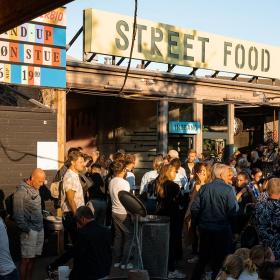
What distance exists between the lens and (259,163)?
61.5ft

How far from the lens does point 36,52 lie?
11930mm

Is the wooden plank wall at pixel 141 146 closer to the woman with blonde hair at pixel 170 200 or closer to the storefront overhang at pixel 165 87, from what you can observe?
the storefront overhang at pixel 165 87

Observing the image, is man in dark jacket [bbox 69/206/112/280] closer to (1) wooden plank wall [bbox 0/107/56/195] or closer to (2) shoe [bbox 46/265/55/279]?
(2) shoe [bbox 46/265/55/279]

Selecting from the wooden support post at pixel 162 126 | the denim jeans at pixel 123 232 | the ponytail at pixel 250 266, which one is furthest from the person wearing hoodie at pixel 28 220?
the wooden support post at pixel 162 126

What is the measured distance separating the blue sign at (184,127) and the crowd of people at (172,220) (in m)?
5.80

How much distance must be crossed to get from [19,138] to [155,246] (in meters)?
3.40

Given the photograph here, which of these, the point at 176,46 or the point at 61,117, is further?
the point at 176,46

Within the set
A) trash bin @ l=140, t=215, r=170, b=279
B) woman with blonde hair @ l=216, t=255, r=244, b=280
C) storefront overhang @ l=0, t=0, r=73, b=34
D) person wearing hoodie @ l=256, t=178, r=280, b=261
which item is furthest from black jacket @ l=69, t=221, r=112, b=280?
trash bin @ l=140, t=215, r=170, b=279

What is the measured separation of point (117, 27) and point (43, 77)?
174 inches

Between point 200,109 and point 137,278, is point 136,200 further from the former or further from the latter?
point 200,109

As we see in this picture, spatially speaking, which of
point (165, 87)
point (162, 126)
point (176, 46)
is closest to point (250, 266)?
point (162, 126)

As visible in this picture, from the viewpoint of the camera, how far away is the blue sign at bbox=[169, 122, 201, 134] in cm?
1798

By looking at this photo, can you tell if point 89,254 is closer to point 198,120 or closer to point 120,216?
point 120,216

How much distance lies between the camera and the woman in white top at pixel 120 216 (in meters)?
9.94
